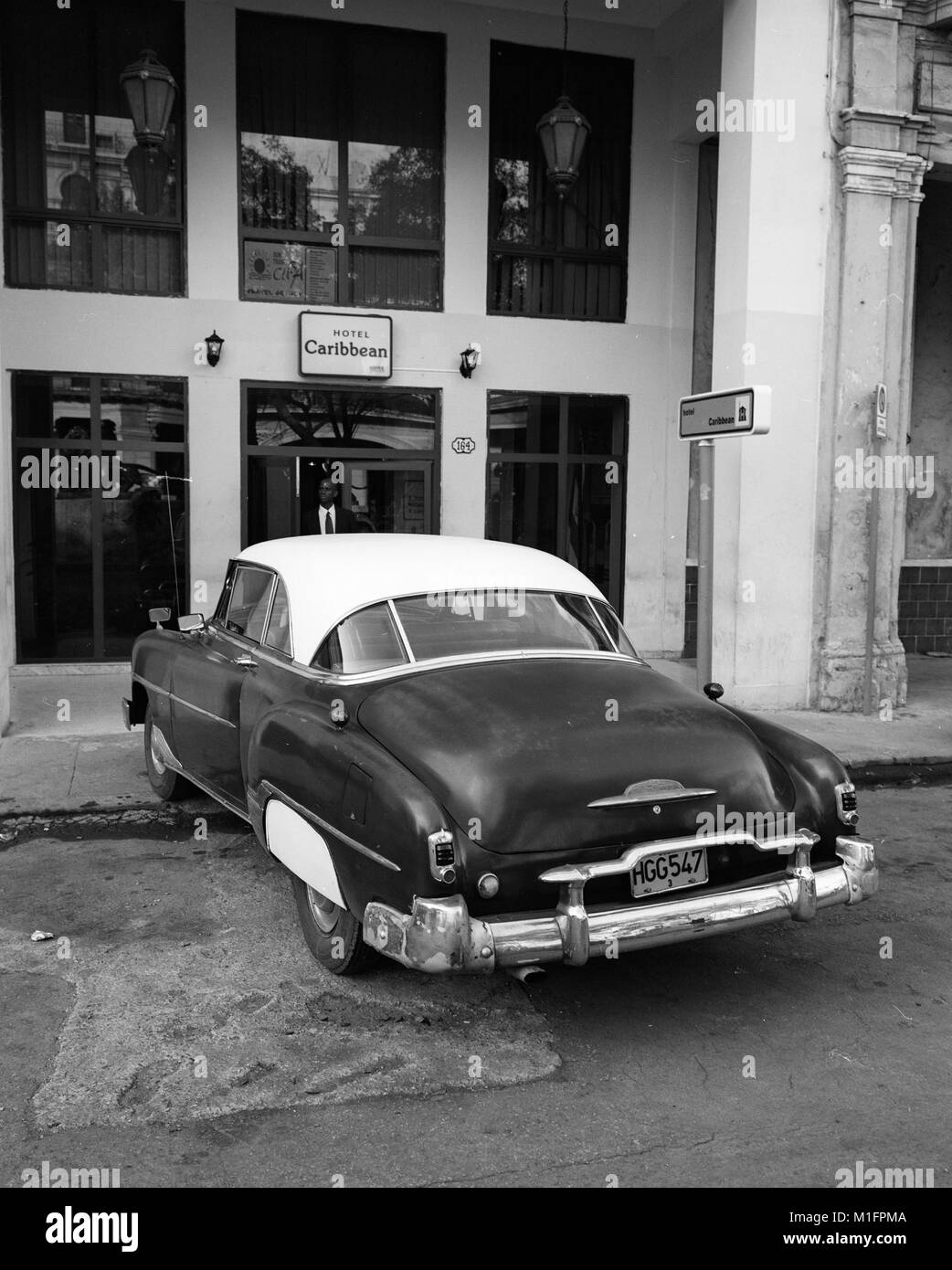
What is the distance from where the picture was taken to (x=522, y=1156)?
338 centimetres

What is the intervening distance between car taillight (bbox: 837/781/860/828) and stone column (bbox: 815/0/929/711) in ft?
20.0

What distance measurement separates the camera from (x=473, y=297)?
12992 mm

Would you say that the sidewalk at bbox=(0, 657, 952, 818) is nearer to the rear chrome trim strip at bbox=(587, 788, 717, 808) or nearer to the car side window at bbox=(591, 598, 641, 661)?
the car side window at bbox=(591, 598, 641, 661)

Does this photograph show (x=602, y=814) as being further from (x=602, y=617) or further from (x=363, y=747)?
(x=602, y=617)

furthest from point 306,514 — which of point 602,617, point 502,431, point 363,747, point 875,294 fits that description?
point 363,747

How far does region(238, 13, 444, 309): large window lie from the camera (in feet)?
40.3

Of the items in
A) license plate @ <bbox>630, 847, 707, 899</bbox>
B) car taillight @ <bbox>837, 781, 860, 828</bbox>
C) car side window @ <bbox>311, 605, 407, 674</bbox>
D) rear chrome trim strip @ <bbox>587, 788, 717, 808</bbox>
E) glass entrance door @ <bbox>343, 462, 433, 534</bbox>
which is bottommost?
license plate @ <bbox>630, 847, 707, 899</bbox>

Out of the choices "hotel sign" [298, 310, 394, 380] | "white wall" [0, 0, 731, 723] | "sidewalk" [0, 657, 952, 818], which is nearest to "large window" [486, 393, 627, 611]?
"white wall" [0, 0, 731, 723]

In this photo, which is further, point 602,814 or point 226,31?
point 226,31

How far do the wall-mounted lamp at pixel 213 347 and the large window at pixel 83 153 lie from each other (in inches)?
24.9

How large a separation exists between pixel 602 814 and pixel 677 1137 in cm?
105

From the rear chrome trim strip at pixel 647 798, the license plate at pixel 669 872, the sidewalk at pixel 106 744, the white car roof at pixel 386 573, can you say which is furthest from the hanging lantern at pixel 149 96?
the license plate at pixel 669 872
